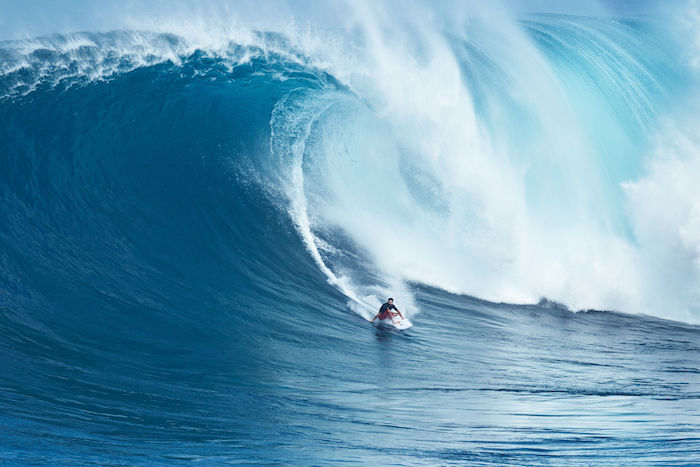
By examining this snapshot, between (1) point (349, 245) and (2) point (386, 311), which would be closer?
(2) point (386, 311)

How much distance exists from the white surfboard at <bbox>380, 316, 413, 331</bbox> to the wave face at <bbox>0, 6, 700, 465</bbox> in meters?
0.23

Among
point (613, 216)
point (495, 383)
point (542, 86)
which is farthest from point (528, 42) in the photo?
point (495, 383)

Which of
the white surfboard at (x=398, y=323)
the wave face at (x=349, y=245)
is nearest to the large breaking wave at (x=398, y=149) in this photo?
the wave face at (x=349, y=245)

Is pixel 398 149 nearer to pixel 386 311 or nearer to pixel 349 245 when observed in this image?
pixel 349 245

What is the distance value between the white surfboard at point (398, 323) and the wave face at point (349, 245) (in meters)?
0.23

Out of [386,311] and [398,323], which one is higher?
[386,311]

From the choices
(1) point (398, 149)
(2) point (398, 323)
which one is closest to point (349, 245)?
(1) point (398, 149)

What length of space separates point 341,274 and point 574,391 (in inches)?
185

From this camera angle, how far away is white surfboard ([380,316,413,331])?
9695 millimetres

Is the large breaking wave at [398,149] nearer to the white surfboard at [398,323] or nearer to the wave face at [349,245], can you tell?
the wave face at [349,245]

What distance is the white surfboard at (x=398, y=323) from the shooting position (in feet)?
31.8

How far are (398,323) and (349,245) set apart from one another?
2935 mm

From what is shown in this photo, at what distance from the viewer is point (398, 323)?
975cm

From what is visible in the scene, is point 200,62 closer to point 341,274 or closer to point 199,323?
point 341,274
